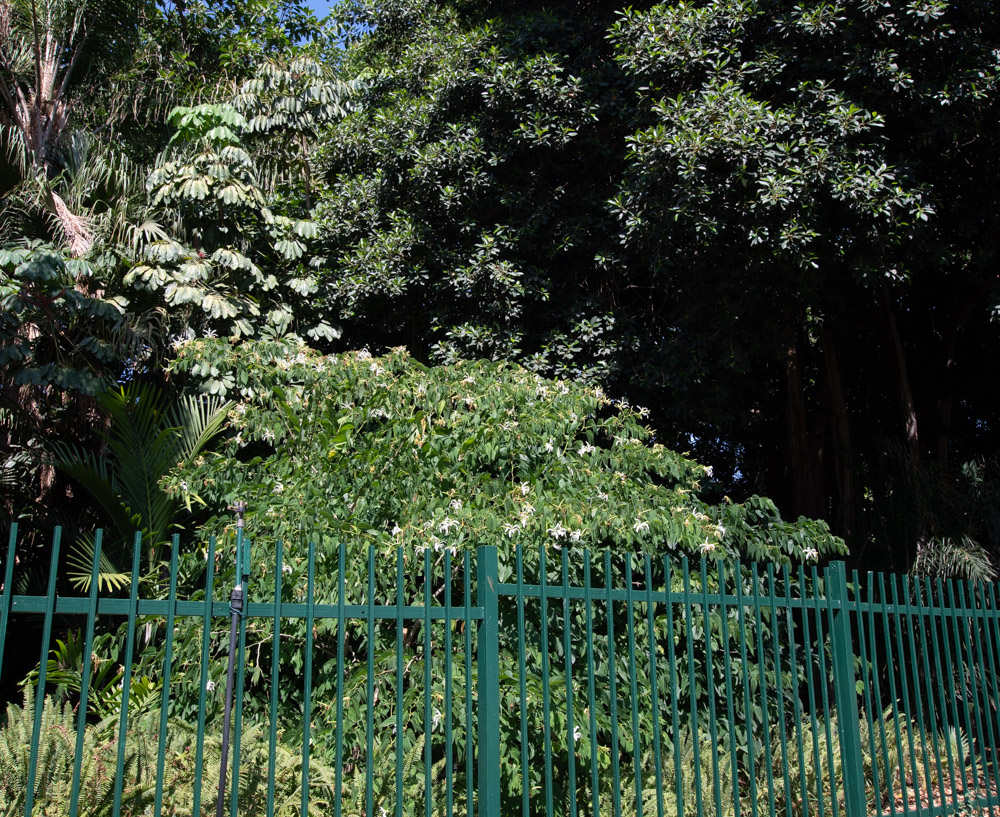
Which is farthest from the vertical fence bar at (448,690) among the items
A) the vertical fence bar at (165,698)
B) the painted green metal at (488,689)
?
the vertical fence bar at (165,698)

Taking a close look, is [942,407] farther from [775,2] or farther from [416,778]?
[416,778]

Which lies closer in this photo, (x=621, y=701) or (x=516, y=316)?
(x=621, y=701)

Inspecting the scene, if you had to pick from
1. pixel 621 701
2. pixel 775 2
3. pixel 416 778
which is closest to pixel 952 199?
pixel 775 2

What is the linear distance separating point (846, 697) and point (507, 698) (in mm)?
1729

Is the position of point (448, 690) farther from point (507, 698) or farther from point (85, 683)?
point (507, 698)

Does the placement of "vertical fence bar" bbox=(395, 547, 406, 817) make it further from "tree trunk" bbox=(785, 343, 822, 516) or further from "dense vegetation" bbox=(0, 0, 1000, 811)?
"tree trunk" bbox=(785, 343, 822, 516)

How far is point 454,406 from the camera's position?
6324 mm

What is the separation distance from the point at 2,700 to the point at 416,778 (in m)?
5.32

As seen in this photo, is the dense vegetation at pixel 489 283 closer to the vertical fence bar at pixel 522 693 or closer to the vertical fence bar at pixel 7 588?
the vertical fence bar at pixel 522 693

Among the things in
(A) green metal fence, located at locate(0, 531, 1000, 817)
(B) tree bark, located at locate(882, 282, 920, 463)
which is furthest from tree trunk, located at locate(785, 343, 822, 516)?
(A) green metal fence, located at locate(0, 531, 1000, 817)

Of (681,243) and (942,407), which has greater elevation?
(681,243)

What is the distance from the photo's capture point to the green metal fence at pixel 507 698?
10.1 feet

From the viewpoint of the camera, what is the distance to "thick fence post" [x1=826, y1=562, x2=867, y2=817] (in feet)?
13.8

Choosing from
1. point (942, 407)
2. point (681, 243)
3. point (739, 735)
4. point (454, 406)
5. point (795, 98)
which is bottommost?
point (739, 735)
